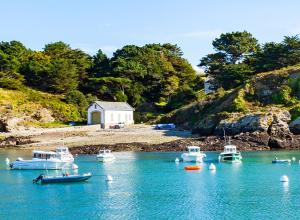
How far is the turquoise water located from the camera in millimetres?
38375

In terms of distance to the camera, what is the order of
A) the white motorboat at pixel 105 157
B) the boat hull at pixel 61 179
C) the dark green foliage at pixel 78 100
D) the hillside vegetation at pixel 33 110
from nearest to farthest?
the boat hull at pixel 61 179
the white motorboat at pixel 105 157
the hillside vegetation at pixel 33 110
the dark green foliage at pixel 78 100

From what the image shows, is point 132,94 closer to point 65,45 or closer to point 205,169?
point 65,45

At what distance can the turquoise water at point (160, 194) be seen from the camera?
126ft

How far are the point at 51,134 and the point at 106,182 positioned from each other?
43.0 meters

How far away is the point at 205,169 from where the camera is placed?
60.8 meters

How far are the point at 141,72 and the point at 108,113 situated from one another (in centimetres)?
1908

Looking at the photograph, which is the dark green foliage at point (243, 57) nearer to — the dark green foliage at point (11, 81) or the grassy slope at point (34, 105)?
the grassy slope at point (34, 105)

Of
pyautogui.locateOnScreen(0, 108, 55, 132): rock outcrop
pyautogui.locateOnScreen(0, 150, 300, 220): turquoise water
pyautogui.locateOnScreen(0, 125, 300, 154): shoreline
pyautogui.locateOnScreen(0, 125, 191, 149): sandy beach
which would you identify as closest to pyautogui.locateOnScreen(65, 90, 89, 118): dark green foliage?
pyautogui.locateOnScreen(0, 108, 55, 132): rock outcrop

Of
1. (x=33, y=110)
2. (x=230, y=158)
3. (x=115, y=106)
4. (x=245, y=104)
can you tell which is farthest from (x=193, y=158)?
(x=33, y=110)

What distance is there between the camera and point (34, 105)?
108 meters

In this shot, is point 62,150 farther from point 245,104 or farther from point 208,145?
point 245,104

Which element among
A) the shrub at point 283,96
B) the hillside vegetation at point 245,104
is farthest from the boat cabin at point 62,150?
the shrub at point 283,96

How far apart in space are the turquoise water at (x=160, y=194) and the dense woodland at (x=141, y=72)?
48087mm

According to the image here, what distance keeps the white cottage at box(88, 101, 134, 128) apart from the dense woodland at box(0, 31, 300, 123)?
7991 millimetres
